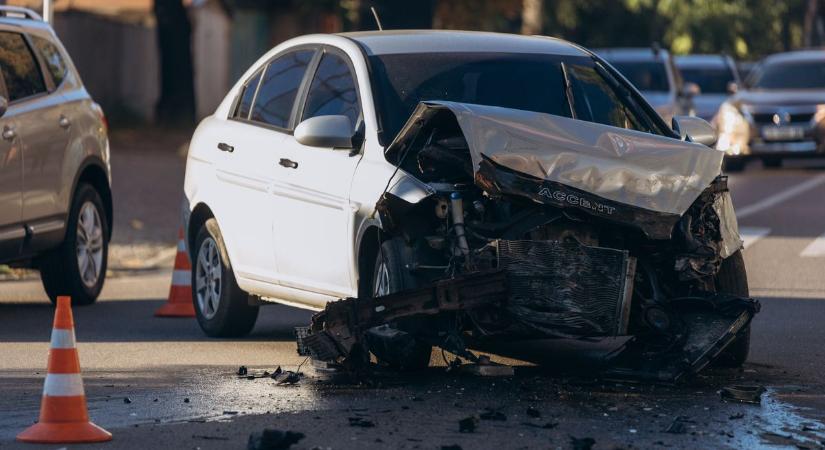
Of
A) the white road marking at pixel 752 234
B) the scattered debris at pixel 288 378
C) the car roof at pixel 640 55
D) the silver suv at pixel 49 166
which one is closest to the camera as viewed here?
the scattered debris at pixel 288 378

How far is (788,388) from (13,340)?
4559 mm

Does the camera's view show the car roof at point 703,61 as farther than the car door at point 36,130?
Yes

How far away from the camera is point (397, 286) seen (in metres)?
8.13

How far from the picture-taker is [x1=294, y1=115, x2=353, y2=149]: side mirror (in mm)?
8828

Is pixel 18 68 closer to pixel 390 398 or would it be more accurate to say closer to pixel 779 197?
pixel 390 398

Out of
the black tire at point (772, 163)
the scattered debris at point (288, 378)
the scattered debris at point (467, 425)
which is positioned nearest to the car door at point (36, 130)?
the scattered debris at point (288, 378)

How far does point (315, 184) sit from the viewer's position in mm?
9070

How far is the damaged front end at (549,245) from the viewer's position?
7852 millimetres

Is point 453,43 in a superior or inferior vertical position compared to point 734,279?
superior

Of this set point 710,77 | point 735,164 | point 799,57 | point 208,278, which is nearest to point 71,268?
point 208,278

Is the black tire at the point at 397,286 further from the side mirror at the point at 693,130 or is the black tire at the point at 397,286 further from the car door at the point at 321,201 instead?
the side mirror at the point at 693,130

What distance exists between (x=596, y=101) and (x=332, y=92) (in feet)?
4.65

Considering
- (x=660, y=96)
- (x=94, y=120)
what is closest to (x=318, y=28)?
(x=660, y=96)

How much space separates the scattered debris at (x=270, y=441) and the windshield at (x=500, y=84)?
269 cm
